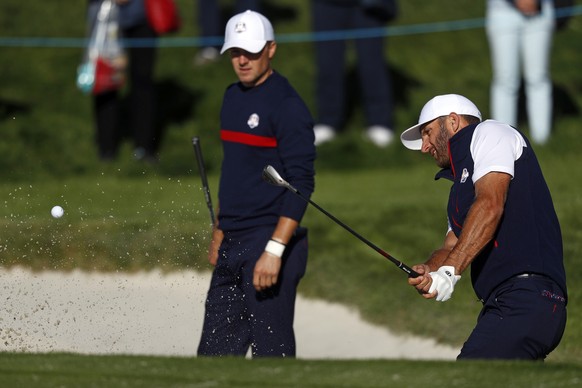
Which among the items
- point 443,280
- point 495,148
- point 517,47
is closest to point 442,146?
point 495,148

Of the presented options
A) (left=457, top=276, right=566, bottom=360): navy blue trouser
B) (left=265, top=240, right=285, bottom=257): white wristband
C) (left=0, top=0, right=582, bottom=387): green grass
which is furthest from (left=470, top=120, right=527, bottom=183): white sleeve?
(left=265, top=240, right=285, bottom=257): white wristband

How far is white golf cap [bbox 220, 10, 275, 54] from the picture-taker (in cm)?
852

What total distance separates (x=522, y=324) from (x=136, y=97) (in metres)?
8.77

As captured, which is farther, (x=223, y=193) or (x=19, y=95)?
(x=19, y=95)

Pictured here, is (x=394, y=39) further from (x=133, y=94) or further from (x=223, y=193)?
(x=223, y=193)

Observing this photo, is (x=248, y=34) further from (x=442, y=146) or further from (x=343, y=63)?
(x=343, y=63)

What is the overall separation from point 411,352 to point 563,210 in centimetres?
285

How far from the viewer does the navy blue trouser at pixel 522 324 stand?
282 inches

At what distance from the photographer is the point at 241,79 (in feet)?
28.1

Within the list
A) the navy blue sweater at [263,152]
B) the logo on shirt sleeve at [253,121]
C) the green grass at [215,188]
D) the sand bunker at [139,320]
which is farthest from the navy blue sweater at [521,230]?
the sand bunker at [139,320]

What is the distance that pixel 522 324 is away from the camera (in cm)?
718

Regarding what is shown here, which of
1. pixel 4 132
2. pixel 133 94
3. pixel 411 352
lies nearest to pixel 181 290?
pixel 411 352

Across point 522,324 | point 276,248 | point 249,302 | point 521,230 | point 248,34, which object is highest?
point 248,34

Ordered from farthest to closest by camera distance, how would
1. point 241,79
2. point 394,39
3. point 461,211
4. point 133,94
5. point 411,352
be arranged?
point 394,39
point 133,94
point 411,352
point 241,79
point 461,211
